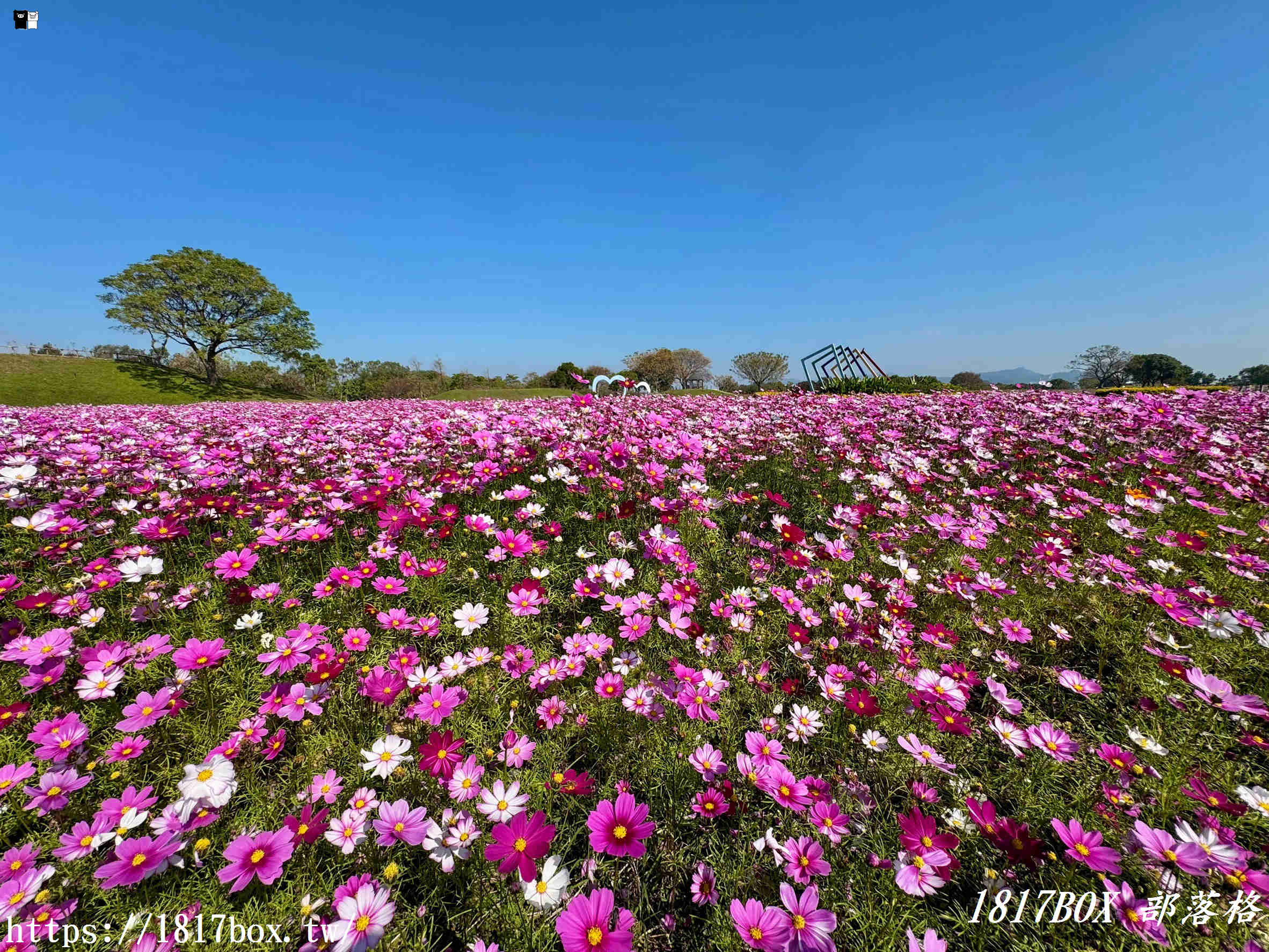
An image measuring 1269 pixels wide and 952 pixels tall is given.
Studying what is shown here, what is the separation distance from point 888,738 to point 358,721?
80.2 inches

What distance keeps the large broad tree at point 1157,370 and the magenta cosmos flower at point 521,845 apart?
63644mm

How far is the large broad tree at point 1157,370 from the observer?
43531 mm

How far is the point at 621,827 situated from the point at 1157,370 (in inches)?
2780

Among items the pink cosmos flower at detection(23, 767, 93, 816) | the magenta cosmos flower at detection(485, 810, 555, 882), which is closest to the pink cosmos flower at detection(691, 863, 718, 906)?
the magenta cosmos flower at detection(485, 810, 555, 882)

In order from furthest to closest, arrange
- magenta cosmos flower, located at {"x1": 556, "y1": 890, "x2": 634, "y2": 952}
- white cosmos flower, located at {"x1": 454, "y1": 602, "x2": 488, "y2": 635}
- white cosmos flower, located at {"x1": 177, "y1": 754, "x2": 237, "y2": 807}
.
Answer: white cosmos flower, located at {"x1": 454, "y1": 602, "x2": 488, "y2": 635} < white cosmos flower, located at {"x1": 177, "y1": 754, "x2": 237, "y2": 807} < magenta cosmos flower, located at {"x1": 556, "y1": 890, "x2": 634, "y2": 952}

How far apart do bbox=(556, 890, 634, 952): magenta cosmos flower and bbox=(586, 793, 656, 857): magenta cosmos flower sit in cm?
10

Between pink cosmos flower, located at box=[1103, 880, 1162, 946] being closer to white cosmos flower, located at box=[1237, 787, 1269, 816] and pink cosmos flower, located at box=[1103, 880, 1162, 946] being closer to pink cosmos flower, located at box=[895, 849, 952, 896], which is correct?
pink cosmos flower, located at box=[895, 849, 952, 896]

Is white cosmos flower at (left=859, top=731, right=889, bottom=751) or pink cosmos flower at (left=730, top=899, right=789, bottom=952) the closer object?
pink cosmos flower at (left=730, top=899, right=789, bottom=952)

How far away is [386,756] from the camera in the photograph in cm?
146

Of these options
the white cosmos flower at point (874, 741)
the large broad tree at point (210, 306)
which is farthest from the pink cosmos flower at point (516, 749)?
the large broad tree at point (210, 306)

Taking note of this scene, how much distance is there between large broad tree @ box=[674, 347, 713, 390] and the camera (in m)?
55.4

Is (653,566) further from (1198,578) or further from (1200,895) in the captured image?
(1198,578)

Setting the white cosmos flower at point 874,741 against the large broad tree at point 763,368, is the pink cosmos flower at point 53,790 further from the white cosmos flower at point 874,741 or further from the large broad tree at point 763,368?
the large broad tree at point 763,368

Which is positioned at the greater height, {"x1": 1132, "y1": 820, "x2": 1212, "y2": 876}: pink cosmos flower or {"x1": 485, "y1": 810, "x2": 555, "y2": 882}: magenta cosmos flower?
{"x1": 485, "y1": 810, "x2": 555, "y2": 882}: magenta cosmos flower
